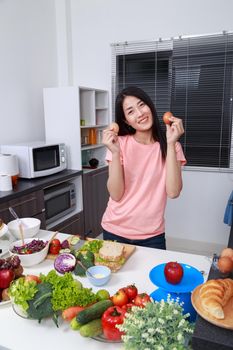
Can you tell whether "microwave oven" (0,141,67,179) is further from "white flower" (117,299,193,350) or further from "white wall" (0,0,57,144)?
"white flower" (117,299,193,350)

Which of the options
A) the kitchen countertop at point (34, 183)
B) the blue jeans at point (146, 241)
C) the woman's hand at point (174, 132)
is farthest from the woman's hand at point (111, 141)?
the kitchen countertop at point (34, 183)

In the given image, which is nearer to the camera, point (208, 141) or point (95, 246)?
point (95, 246)

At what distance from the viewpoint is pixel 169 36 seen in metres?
3.04

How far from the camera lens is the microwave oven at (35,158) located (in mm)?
2457

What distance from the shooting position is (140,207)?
4.68ft

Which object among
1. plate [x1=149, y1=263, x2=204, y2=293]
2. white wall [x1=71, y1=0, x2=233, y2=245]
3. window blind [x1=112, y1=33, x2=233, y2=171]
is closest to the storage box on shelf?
white wall [x1=71, y1=0, x2=233, y2=245]

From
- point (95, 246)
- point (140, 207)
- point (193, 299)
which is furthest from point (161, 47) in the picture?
point (193, 299)

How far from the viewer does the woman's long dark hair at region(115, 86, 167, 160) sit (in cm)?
140

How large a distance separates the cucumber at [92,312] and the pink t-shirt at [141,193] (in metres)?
0.60

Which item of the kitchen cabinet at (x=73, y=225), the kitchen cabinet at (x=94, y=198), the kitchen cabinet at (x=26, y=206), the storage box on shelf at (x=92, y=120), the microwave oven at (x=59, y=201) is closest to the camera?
the kitchen cabinet at (x=26, y=206)

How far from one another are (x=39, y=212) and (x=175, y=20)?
233 cm

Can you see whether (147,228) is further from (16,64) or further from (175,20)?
(175,20)

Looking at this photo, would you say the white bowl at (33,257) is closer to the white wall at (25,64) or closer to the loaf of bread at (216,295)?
the loaf of bread at (216,295)

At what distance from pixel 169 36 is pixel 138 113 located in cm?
206
